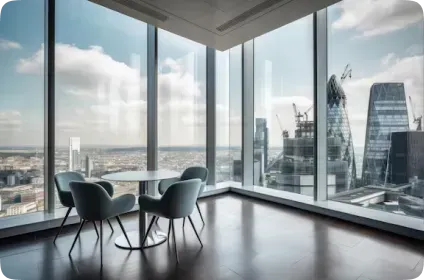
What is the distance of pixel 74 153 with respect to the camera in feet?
13.4

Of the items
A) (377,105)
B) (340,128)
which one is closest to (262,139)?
(340,128)

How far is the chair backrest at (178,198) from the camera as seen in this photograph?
271cm

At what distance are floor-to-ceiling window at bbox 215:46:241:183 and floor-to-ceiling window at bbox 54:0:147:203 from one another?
5.83 feet

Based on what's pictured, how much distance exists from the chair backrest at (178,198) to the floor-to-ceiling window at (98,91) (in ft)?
5.94

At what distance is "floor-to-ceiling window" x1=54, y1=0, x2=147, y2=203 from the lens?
12.9 ft

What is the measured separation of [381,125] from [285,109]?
1702mm

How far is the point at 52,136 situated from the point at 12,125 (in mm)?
500

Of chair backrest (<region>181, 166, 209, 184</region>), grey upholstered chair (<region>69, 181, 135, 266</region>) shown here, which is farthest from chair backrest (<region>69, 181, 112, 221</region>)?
chair backrest (<region>181, 166, 209, 184</region>)

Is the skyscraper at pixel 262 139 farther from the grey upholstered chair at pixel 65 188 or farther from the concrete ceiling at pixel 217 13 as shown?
the grey upholstered chair at pixel 65 188

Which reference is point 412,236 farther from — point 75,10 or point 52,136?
point 75,10

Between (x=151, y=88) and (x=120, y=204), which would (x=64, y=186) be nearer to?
(x=120, y=204)

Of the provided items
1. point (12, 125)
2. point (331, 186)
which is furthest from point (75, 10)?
point (331, 186)

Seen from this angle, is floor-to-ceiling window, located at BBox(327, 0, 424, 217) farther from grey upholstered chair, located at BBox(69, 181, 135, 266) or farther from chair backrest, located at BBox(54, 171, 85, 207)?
chair backrest, located at BBox(54, 171, 85, 207)

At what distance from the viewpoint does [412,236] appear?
3.21 meters
